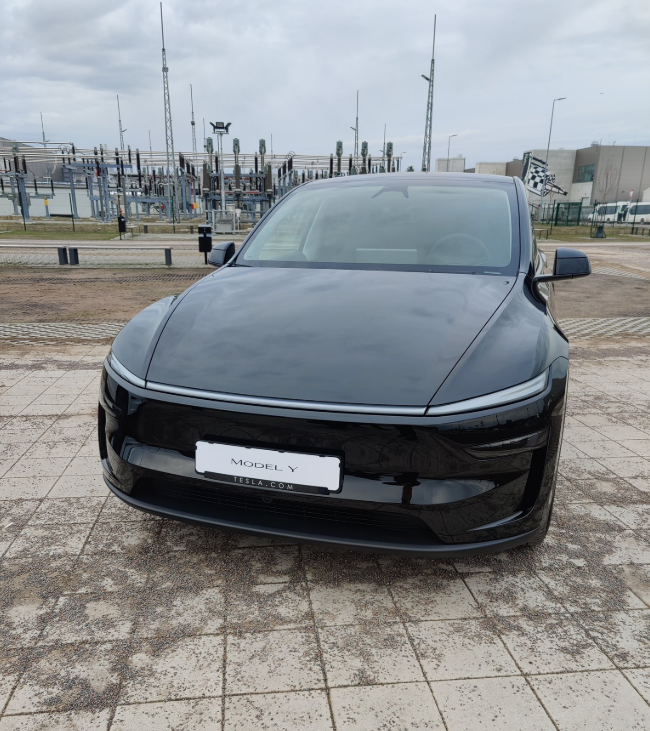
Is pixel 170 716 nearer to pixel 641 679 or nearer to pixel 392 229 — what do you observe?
pixel 641 679

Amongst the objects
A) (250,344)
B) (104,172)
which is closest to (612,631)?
(250,344)

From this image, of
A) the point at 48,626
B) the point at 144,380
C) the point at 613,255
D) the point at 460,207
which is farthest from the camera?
the point at 613,255

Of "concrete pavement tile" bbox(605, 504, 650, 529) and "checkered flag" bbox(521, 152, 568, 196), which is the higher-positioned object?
"checkered flag" bbox(521, 152, 568, 196)

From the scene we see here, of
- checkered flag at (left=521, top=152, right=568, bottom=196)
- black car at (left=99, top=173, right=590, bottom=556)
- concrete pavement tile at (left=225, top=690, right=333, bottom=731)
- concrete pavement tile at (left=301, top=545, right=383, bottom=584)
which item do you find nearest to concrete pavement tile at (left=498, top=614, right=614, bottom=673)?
black car at (left=99, top=173, right=590, bottom=556)

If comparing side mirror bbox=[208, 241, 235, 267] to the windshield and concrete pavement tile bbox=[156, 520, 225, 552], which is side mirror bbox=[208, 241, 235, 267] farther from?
concrete pavement tile bbox=[156, 520, 225, 552]

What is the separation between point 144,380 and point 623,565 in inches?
81.2

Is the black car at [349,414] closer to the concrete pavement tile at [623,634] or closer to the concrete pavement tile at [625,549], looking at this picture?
the concrete pavement tile at [623,634]

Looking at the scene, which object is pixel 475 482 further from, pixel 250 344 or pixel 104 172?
pixel 104 172

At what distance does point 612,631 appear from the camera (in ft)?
6.45

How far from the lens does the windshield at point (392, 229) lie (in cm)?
286

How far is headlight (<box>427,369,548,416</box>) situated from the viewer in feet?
5.94

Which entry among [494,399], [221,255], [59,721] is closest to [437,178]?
[221,255]

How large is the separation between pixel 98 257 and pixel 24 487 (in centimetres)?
1578

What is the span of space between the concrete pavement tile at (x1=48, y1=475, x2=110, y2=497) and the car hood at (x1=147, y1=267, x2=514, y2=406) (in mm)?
1120
